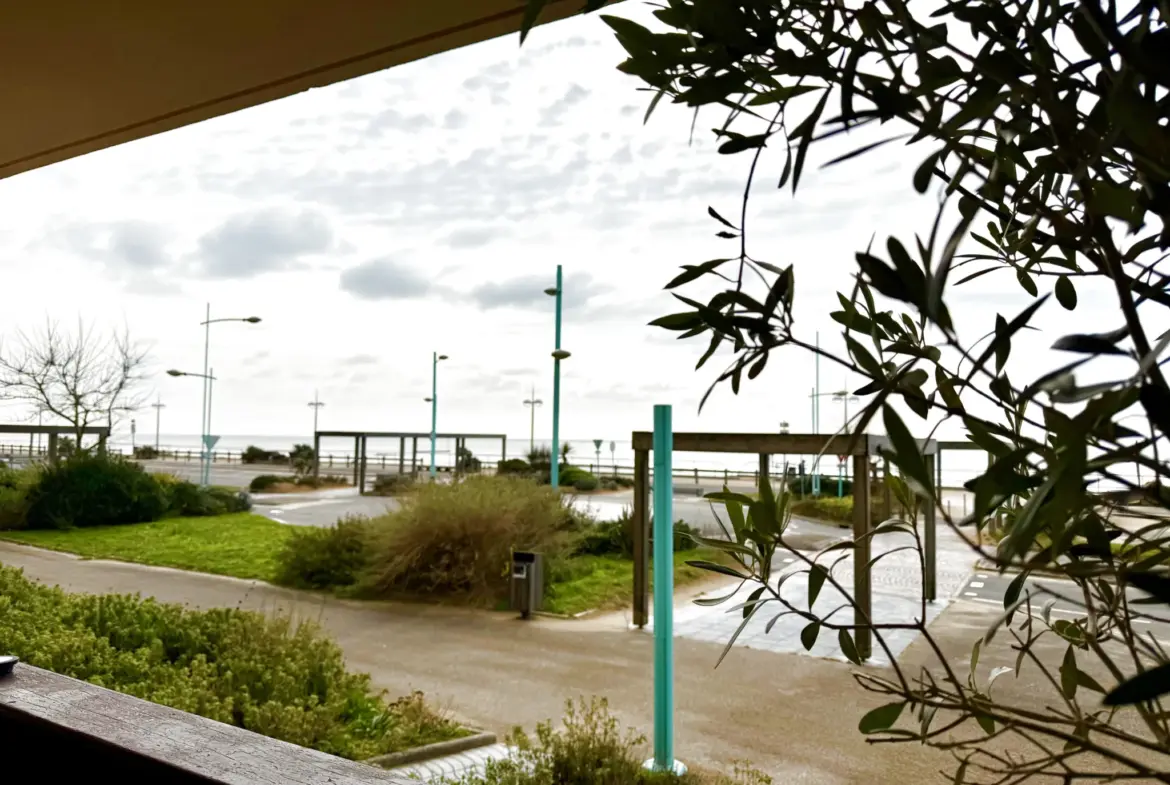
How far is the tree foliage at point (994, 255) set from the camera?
254 millimetres

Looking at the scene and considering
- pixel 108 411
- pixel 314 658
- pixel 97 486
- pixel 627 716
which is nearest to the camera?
pixel 314 658

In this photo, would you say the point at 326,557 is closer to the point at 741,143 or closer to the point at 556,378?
the point at 556,378

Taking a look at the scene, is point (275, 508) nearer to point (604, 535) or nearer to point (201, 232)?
point (201, 232)

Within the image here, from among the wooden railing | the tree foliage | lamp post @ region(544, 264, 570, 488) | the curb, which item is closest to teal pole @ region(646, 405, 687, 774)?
the curb

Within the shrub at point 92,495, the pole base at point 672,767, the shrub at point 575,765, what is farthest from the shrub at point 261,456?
the shrub at point 575,765

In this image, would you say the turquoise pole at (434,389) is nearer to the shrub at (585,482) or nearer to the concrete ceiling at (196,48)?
the shrub at (585,482)

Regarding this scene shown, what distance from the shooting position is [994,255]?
62 centimetres

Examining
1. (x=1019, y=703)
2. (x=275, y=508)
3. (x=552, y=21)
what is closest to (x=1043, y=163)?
(x=552, y=21)

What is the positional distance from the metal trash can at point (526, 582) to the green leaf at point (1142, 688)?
6095mm

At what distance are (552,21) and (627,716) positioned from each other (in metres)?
3.50

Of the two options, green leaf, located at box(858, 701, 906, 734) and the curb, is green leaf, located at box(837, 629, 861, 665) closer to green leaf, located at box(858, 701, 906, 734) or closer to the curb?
green leaf, located at box(858, 701, 906, 734)

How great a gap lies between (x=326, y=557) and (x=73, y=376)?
942cm

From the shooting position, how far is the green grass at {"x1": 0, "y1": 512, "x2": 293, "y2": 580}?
27.8 ft

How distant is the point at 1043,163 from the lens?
1.55ft
